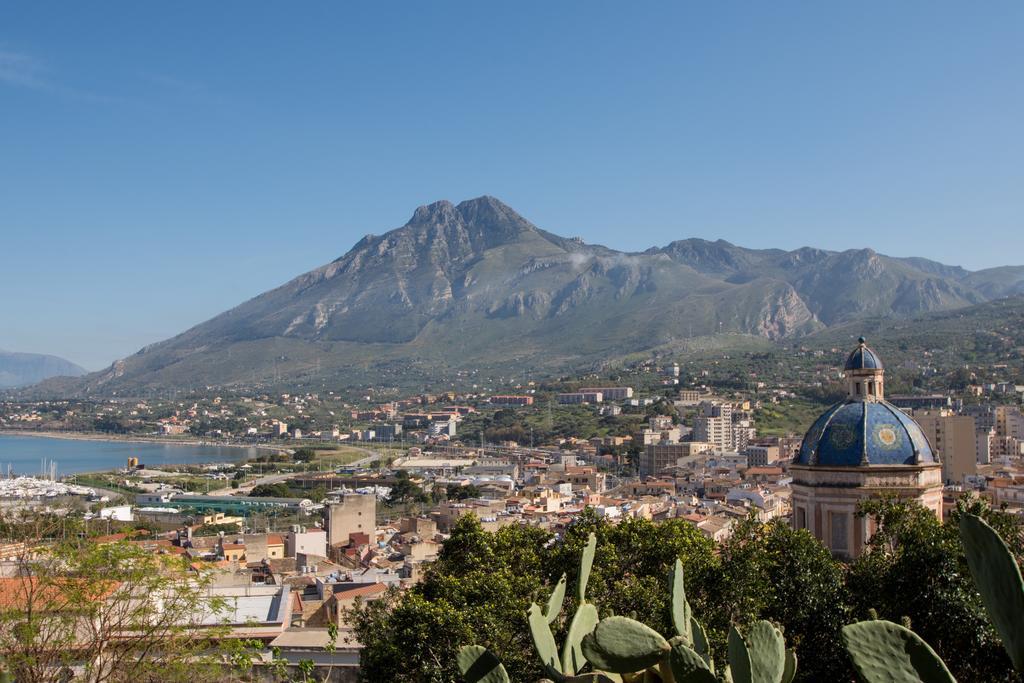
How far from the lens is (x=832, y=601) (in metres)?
12.5

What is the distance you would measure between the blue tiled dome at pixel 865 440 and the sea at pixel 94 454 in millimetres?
79573

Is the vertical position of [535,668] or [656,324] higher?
[656,324]

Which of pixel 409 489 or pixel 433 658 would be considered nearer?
pixel 433 658

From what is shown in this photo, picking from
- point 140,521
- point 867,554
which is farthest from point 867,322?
point 867,554

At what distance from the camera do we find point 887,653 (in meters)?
3.01

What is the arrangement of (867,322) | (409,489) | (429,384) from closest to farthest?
(409,489), (867,322), (429,384)

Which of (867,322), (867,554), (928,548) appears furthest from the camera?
(867,322)

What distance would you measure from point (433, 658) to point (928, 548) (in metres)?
5.81

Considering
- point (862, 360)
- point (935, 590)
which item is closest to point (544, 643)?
point (935, 590)

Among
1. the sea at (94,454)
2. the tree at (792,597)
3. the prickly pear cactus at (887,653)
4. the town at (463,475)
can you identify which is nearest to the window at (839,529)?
the town at (463,475)

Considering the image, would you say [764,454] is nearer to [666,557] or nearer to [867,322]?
[666,557]

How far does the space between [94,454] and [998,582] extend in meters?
119

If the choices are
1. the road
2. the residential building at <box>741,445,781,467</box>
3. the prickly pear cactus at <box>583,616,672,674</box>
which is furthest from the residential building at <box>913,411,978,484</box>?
the prickly pear cactus at <box>583,616,672,674</box>

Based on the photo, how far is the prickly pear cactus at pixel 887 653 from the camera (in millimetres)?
2979
